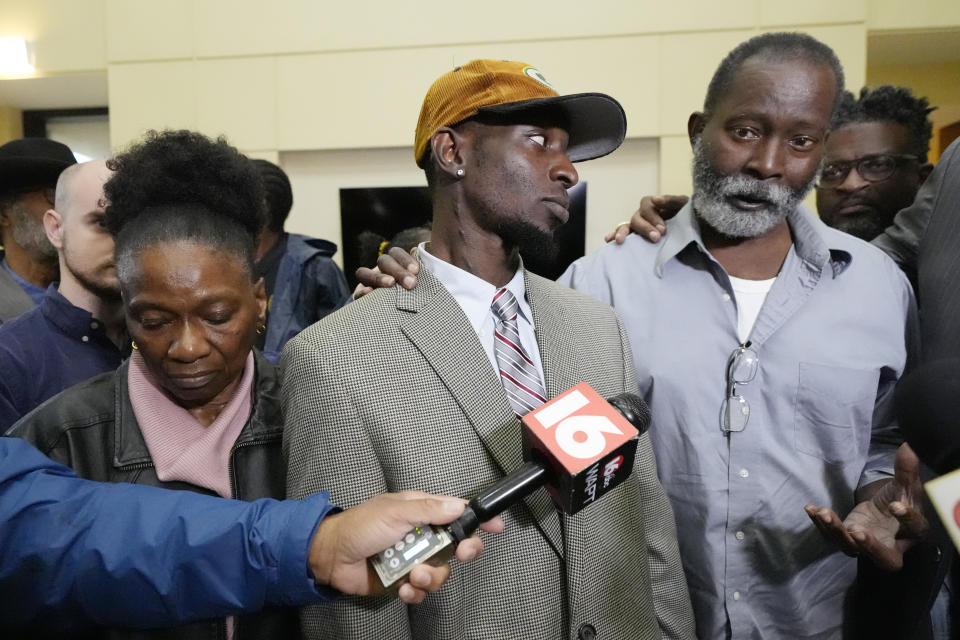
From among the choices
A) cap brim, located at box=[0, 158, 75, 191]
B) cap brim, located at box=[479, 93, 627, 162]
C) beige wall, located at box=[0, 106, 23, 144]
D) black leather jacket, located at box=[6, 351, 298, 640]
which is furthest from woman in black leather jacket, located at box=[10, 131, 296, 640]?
beige wall, located at box=[0, 106, 23, 144]

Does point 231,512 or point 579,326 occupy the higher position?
point 579,326

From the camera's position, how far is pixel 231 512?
928 mm

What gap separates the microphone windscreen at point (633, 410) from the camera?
0.98m

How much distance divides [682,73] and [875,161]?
220 cm

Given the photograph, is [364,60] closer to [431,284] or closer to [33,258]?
[33,258]

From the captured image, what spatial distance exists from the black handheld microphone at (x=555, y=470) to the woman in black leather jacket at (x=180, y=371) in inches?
18.7

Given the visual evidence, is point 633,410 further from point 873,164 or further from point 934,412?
point 873,164

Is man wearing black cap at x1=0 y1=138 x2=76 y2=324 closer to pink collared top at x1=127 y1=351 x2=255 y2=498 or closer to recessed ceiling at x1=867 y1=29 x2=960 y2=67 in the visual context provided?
pink collared top at x1=127 y1=351 x2=255 y2=498

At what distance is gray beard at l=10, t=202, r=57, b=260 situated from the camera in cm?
207

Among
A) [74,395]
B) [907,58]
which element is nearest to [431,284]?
[74,395]

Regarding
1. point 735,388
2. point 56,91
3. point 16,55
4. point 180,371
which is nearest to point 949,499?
point 735,388

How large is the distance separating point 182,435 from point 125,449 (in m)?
0.09

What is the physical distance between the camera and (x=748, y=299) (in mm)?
1543

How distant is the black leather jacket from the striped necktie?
44 cm
